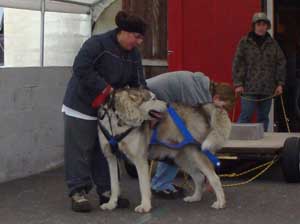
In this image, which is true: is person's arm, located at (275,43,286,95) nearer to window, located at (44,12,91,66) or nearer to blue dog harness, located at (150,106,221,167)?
blue dog harness, located at (150,106,221,167)

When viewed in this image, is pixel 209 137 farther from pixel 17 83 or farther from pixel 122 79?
pixel 17 83

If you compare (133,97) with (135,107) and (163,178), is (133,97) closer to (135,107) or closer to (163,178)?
(135,107)

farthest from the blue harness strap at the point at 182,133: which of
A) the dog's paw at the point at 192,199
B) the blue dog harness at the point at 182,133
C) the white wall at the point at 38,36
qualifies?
the white wall at the point at 38,36

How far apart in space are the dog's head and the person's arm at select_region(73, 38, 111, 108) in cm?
14

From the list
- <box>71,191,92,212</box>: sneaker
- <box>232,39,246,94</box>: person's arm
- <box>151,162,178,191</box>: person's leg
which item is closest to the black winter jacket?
<box>71,191,92,212</box>: sneaker

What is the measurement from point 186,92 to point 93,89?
0.99 metres

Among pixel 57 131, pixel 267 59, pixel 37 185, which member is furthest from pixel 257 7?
pixel 37 185

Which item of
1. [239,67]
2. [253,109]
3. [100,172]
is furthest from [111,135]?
[253,109]

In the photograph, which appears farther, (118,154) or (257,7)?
(257,7)

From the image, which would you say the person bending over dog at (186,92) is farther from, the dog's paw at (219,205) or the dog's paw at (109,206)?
the dog's paw at (109,206)

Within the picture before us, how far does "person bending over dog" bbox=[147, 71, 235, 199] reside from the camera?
641 centimetres

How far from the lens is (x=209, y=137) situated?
637 centimetres

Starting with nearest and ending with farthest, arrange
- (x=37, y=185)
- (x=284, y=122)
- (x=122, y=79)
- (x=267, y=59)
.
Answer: (x=122, y=79) → (x=37, y=185) → (x=267, y=59) → (x=284, y=122)

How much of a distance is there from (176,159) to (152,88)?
2.33ft
